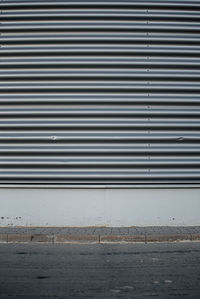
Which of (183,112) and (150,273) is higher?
(183,112)

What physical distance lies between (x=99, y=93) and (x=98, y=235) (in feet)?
11.7

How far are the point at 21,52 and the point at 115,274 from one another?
5871mm

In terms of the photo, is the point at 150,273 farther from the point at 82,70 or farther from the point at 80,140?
the point at 82,70

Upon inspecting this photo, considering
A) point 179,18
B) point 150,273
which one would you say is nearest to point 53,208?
point 150,273

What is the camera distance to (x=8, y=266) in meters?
3.91

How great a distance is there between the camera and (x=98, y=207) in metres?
6.16

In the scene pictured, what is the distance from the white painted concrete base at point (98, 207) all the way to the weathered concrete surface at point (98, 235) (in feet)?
1.57

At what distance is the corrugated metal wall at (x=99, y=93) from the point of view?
6.26 meters

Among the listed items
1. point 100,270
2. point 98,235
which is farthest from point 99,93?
point 100,270

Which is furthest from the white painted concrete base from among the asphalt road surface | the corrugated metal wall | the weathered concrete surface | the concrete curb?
the asphalt road surface

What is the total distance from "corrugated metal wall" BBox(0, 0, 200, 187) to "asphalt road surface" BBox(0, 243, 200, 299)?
1.88 m

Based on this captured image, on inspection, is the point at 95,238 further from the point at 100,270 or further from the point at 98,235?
the point at 100,270

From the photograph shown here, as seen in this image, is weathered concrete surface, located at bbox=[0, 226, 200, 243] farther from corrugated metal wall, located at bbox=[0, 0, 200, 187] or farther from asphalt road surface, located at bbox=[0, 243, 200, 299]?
corrugated metal wall, located at bbox=[0, 0, 200, 187]

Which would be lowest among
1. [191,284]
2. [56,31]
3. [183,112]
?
[191,284]
